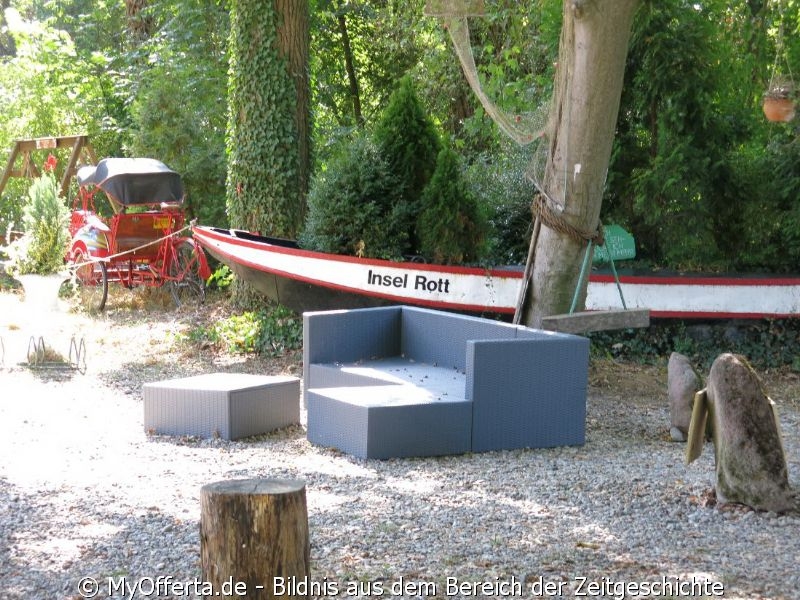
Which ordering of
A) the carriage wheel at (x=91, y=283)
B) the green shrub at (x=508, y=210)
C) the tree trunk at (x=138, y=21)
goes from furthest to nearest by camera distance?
the tree trunk at (x=138, y=21) → the carriage wheel at (x=91, y=283) → the green shrub at (x=508, y=210)

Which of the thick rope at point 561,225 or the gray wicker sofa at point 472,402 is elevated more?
the thick rope at point 561,225

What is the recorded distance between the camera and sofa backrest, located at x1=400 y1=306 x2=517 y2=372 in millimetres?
6918

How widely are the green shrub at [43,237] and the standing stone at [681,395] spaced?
805 centimetres

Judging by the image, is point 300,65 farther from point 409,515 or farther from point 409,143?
point 409,515

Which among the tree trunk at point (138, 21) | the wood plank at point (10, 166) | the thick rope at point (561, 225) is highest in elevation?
the tree trunk at point (138, 21)

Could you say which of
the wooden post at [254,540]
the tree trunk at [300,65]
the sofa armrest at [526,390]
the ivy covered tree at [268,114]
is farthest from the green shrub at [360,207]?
the wooden post at [254,540]

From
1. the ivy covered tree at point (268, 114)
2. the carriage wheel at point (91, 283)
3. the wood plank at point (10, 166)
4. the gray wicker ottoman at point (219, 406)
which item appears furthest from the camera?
the wood plank at point (10, 166)

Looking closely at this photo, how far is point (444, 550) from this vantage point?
4289mm

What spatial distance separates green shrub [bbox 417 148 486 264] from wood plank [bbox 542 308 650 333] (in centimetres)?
242

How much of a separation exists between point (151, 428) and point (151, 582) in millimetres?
3004

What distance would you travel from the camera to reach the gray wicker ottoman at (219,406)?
6578 mm

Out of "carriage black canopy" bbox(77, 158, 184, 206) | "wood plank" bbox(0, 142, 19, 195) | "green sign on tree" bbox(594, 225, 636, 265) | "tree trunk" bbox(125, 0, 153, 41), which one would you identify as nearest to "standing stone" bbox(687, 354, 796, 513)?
"green sign on tree" bbox(594, 225, 636, 265)

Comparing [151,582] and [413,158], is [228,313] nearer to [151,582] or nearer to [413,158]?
[413,158]

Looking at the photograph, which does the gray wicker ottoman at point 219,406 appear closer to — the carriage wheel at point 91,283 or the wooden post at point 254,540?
the wooden post at point 254,540
